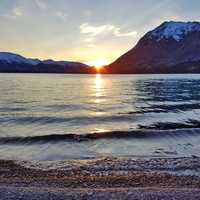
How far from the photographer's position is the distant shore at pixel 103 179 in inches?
491

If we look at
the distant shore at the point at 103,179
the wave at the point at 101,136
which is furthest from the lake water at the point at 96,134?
the distant shore at the point at 103,179

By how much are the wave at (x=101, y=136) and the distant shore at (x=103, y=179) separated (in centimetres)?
665

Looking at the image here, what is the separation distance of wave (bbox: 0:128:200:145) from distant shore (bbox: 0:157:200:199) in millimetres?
6648

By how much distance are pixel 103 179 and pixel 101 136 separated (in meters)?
12.5

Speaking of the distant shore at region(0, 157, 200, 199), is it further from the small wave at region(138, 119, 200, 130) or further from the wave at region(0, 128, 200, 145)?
the small wave at region(138, 119, 200, 130)

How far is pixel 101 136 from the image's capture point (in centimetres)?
2850

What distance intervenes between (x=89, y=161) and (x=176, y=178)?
5.78 metres

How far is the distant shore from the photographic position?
40.9ft

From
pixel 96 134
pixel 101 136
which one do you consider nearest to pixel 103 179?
pixel 101 136

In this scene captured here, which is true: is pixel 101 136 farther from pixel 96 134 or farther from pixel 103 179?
pixel 103 179

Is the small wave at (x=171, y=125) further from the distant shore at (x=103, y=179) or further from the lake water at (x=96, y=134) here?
the distant shore at (x=103, y=179)

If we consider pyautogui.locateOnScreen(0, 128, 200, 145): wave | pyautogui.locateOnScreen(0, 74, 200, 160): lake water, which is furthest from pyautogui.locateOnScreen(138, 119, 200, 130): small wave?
pyautogui.locateOnScreen(0, 128, 200, 145): wave

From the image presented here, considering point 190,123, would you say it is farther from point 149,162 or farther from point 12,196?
point 12,196

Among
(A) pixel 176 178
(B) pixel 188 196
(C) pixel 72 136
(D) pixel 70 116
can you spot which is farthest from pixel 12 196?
(D) pixel 70 116
